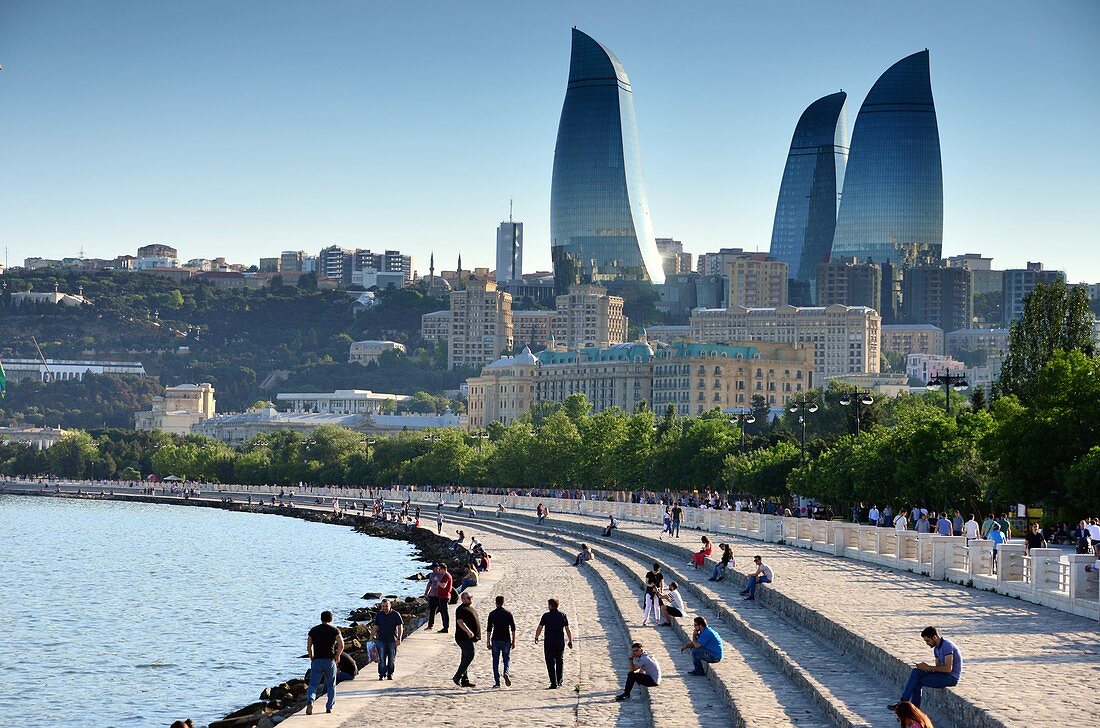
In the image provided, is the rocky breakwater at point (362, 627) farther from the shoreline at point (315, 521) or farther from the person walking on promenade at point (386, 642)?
the person walking on promenade at point (386, 642)

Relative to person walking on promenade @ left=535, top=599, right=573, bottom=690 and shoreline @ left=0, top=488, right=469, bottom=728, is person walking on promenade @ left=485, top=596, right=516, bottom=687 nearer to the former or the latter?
person walking on promenade @ left=535, top=599, right=573, bottom=690

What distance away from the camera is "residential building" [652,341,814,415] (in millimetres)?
187875

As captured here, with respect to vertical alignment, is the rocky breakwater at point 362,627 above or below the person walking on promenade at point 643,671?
below

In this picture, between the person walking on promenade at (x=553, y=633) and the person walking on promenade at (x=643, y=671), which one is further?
the person walking on promenade at (x=553, y=633)

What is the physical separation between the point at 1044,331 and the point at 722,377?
13151cm

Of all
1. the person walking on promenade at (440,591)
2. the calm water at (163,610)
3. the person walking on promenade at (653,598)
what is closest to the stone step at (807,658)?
the person walking on promenade at (653,598)

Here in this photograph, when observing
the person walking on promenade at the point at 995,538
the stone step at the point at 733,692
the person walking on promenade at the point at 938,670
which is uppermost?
the person walking on promenade at the point at 995,538

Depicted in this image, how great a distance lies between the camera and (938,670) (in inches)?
698

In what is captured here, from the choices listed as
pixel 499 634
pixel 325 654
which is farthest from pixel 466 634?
pixel 325 654

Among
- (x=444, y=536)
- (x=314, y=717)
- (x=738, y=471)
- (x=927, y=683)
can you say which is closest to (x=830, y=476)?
(x=738, y=471)

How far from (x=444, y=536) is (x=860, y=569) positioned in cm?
4057

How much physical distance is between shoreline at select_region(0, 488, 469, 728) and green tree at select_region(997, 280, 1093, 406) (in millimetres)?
19157

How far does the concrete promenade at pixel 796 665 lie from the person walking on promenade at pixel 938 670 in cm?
18

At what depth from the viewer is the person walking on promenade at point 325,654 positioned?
74.2ft
